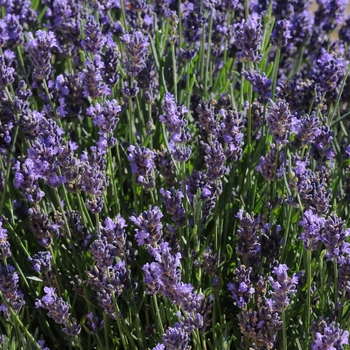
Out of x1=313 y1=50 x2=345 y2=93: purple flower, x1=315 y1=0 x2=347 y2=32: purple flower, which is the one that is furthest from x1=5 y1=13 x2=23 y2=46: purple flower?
x1=315 y1=0 x2=347 y2=32: purple flower

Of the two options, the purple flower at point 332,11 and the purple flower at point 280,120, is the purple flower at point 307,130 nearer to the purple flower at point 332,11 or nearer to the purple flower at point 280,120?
the purple flower at point 280,120

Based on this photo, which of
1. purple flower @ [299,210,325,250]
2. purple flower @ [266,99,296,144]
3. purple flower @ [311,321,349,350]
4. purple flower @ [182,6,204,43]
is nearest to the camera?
purple flower @ [311,321,349,350]

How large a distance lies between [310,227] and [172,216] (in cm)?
55

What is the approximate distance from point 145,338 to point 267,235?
2.00 feet

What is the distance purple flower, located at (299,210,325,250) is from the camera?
6.59 ft

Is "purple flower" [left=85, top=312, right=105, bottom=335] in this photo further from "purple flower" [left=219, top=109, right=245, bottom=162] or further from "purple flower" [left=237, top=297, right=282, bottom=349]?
"purple flower" [left=219, top=109, right=245, bottom=162]

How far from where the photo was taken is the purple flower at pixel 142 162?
2.29 metres

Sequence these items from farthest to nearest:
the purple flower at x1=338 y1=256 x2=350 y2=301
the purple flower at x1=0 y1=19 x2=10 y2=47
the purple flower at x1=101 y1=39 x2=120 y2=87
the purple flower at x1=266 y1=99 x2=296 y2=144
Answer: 1. the purple flower at x1=0 y1=19 x2=10 y2=47
2. the purple flower at x1=101 y1=39 x2=120 y2=87
3. the purple flower at x1=266 y1=99 x2=296 y2=144
4. the purple flower at x1=338 y1=256 x2=350 y2=301

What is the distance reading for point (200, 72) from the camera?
3428 mm

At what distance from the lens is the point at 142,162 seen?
7.58ft

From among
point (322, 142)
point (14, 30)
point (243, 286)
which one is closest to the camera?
point (243, 286)

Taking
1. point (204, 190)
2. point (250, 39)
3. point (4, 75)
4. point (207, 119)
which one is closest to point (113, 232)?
point (204, 190)

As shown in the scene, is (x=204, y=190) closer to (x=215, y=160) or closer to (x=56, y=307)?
(x=215, y=160)

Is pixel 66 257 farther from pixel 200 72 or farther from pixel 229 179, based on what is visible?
pixel 200 72
